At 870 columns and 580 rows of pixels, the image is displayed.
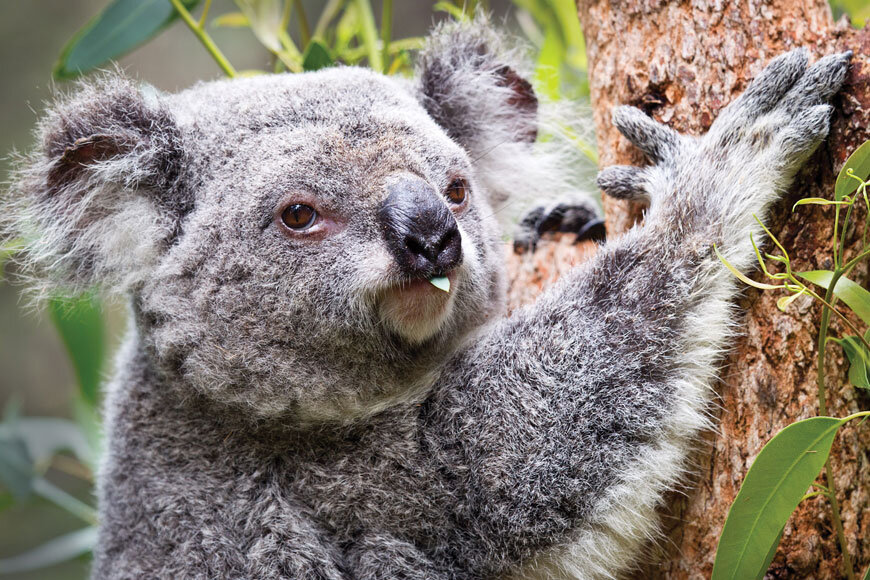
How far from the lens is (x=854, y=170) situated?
1.50 metres

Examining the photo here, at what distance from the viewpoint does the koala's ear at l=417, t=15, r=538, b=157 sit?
2490 mm

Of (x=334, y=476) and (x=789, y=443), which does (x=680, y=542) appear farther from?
(x=334, y=476)

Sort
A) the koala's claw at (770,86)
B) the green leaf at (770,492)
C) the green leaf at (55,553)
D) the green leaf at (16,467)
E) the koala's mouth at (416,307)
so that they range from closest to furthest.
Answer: the green leaf at (770,492), the koala's claw at (770,86), the koala's mouth at (416,307), the green leaf at (16,467), the green leaf at (55,553)

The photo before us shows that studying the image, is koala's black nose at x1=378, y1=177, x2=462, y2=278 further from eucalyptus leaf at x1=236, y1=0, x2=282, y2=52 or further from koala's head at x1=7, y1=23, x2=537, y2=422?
eucalyptus leaf at x1=236, y1=0, x2=282, y2=52

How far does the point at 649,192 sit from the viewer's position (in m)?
2.06

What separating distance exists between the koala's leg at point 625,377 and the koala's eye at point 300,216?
2.10ft

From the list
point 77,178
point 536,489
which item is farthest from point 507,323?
point 77,178

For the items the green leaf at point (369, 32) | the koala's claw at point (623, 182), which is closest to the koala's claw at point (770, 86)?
the koala's claw at point (623, 182)

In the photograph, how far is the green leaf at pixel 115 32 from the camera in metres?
2.68

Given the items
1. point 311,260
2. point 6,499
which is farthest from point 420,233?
point 6,499

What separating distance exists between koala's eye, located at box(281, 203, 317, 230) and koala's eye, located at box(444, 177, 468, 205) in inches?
16.0

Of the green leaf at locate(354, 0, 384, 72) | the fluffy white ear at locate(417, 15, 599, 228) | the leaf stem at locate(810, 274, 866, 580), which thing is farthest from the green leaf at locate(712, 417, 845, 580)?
the green leaf at locate(354, 0, 384, 72)

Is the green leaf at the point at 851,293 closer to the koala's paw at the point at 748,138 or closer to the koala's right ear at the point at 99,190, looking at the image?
the koala's paw at the point at 748,138

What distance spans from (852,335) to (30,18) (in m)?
9.14
